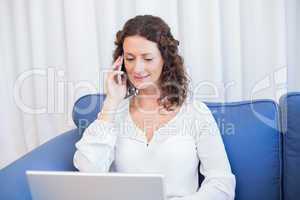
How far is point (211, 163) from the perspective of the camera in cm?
141

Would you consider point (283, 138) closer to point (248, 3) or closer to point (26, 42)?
point (248, 3)

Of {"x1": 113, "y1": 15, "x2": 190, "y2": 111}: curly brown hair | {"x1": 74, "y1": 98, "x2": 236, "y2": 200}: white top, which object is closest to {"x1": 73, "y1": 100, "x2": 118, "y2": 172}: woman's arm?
{"x1": 74, "y1": 98, "x2": 236, "y2": 200}: white top

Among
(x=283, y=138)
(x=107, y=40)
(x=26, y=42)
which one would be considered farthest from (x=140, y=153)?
(x=26, y=42)

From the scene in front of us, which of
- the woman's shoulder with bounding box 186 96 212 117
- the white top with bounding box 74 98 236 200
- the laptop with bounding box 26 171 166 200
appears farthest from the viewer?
the woman's shoulder with bounding box 186 96 212 117

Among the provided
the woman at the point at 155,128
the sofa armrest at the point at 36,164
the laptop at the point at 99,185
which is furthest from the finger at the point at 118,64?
the laptop at the point at 99,185

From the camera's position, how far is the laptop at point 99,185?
40.0 inches

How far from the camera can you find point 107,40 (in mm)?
1947

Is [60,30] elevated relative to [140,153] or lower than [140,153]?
elevated

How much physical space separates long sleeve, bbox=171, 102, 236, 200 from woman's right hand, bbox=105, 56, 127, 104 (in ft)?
1.04

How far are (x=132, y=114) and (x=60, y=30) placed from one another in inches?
27.8

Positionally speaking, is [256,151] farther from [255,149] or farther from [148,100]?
[148,100]

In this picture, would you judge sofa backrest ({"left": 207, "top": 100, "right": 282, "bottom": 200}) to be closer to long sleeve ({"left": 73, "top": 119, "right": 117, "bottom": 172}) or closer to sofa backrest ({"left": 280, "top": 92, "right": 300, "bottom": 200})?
sofa backrest ({"left": 280, "top": 92, "right": 300, "bottom": 200})

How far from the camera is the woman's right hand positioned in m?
1.53

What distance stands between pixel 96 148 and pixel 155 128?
0.79ft
